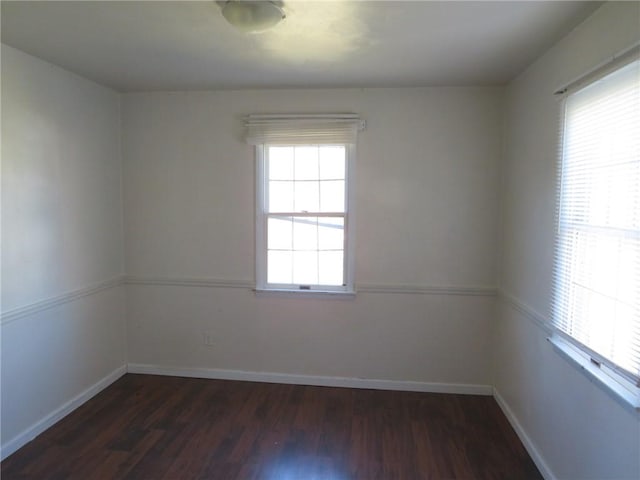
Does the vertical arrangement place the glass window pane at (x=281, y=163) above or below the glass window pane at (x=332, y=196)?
above

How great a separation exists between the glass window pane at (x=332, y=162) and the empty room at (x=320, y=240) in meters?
0.02

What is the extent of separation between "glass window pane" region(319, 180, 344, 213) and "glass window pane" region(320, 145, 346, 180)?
0.17ft

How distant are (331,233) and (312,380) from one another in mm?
1299

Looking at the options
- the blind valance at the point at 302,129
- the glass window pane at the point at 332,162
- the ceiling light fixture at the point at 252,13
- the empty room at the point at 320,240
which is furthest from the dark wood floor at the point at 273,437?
the ceiling light fixture at the point at 252,13

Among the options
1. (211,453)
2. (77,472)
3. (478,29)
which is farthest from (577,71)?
(77,472)

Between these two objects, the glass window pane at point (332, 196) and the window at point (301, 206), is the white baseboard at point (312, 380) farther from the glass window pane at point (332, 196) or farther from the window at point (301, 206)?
the glass window pane at point (332, 196)

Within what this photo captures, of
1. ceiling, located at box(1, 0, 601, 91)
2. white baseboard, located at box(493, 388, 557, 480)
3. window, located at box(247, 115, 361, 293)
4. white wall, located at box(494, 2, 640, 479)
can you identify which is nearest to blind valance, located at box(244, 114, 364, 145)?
window, located at box(247, 115, 361, 293)

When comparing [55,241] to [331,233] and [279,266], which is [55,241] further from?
[331,233]

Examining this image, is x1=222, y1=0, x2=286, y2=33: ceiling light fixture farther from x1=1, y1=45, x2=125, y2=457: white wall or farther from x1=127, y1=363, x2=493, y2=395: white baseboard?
x1=127, y1=363, x2=493, y2=395: white baseboard

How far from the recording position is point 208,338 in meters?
3.38

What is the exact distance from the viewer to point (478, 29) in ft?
6.56

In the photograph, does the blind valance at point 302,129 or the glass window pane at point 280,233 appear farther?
the glass window pane at point 280,233

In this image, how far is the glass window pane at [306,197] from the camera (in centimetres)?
321

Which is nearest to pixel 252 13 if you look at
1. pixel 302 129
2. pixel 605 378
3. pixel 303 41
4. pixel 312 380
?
pixel 303 41
